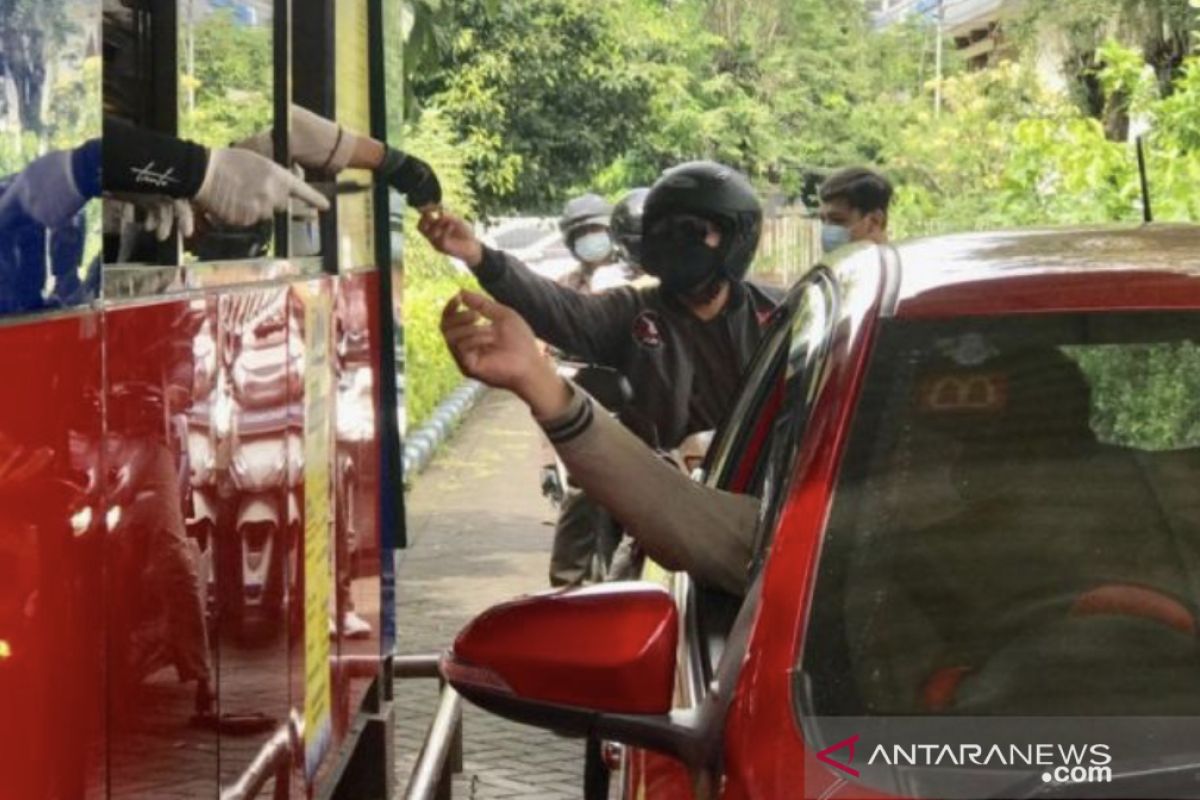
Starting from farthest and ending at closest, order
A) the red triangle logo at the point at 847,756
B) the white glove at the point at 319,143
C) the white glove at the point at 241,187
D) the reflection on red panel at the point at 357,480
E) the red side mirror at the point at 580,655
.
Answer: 1. the reflection on red panel at the point at 357,480
2. the white glove at the point at 319,143
3. the white glove at the point at 241,187
4. the red side mirror at the point at 580,655
5. the red triangle logo at the point at 847,756

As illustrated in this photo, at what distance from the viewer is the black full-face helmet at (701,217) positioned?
21.3ft

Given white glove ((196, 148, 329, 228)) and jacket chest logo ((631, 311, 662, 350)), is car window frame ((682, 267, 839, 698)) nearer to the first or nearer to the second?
white glove ((196, 148, 329, 228))

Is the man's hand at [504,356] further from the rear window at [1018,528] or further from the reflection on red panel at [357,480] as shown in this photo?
the reflection on red panel at [357,480]

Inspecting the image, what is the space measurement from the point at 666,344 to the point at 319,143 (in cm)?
175

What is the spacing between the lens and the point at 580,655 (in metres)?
2.83

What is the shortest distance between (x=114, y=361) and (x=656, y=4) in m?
37.7

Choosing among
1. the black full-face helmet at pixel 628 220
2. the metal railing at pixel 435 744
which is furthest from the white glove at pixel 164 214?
the black full-face helmet at pixel 628 220

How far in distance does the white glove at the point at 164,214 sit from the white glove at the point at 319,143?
1242 mm

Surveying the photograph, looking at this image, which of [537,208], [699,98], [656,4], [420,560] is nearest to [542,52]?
[537,208]

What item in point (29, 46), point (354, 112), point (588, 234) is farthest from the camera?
point (588, 234)

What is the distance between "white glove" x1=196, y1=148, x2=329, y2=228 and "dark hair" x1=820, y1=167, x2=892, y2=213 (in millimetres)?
4998

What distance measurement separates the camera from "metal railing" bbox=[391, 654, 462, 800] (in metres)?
5.25

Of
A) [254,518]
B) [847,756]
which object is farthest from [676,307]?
[847,756]

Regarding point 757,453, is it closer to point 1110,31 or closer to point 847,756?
point 847,756
